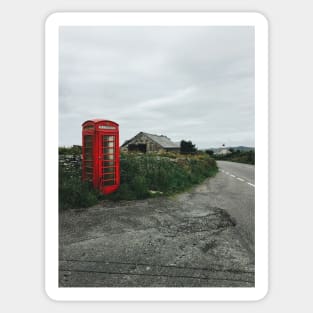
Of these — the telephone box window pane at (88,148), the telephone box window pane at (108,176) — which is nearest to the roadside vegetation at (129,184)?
the telephone box window pane at (108,176)

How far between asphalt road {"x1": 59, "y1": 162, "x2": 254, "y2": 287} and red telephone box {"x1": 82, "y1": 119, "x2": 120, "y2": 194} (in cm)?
82

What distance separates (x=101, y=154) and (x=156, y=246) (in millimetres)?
3003

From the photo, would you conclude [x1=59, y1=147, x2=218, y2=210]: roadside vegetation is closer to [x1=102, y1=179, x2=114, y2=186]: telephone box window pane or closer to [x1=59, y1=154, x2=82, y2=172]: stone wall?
[x1=59, y1=154, x2=82, y2=172]: stone wall

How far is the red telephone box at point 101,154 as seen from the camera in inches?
205

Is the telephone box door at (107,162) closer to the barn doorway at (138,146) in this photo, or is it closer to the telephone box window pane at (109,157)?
the telephone box window pane at (109,157)

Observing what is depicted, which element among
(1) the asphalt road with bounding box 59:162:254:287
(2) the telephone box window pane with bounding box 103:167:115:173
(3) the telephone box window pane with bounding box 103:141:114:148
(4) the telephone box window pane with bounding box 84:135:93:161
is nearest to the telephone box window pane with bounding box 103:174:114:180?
(2) the telephone box window pane with bounding box 103:167:115:173

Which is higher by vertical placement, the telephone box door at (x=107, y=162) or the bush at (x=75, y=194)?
the telephone box door at (x=107, y=162)

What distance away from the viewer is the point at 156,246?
2.89 metres

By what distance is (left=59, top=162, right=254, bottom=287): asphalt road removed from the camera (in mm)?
2289

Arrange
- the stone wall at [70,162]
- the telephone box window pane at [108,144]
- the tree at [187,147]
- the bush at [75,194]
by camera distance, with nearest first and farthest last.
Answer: the bush at [75,194]
the telephone box window pane at [108,144]
the stone wall at [70,162]
the tree at [187,147]

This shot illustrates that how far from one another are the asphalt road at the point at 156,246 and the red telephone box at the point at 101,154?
815mm

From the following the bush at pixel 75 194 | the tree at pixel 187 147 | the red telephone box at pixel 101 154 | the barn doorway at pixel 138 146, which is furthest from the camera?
the tree at pixel 187 147

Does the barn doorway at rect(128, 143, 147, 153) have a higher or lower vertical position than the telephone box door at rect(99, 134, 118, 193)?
higher

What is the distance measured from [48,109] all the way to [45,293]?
2076 millimetres
